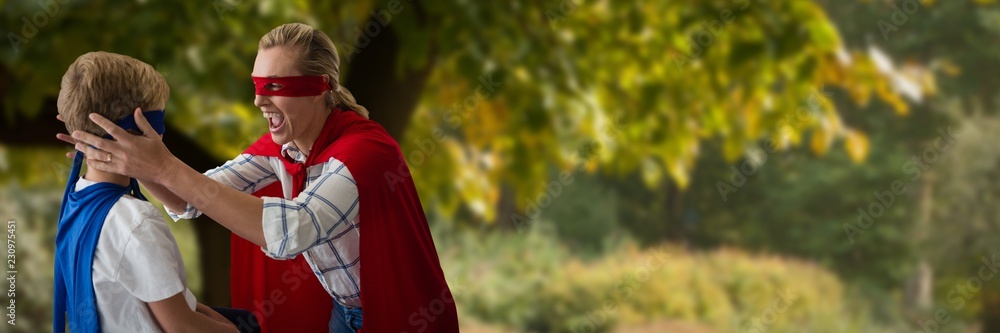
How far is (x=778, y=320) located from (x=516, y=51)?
825 centimetres

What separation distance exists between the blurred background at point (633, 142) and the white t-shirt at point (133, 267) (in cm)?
192

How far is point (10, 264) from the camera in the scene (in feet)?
8.15

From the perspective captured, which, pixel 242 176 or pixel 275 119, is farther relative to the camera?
pixel 242 176

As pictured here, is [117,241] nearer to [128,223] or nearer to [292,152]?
[128,223]

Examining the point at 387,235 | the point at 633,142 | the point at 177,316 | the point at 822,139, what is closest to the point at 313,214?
the point at 387,235

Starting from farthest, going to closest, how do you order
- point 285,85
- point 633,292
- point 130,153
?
point 633,292, point 285,85, point 130,153

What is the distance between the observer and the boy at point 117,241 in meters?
1.38

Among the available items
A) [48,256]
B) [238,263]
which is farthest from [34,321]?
[238,263]

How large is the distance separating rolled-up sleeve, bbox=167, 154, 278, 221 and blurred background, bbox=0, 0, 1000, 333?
1661mm

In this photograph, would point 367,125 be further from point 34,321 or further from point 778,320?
point 778,320

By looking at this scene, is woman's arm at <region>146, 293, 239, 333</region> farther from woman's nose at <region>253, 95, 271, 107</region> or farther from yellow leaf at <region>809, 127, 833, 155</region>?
yellow leaf at <region>809, 127, 833, 155</region>

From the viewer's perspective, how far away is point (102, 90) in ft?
4.57

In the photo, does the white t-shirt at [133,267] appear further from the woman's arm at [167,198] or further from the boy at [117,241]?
the woman's arm at [167,198]

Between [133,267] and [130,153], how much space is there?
0.49ft
